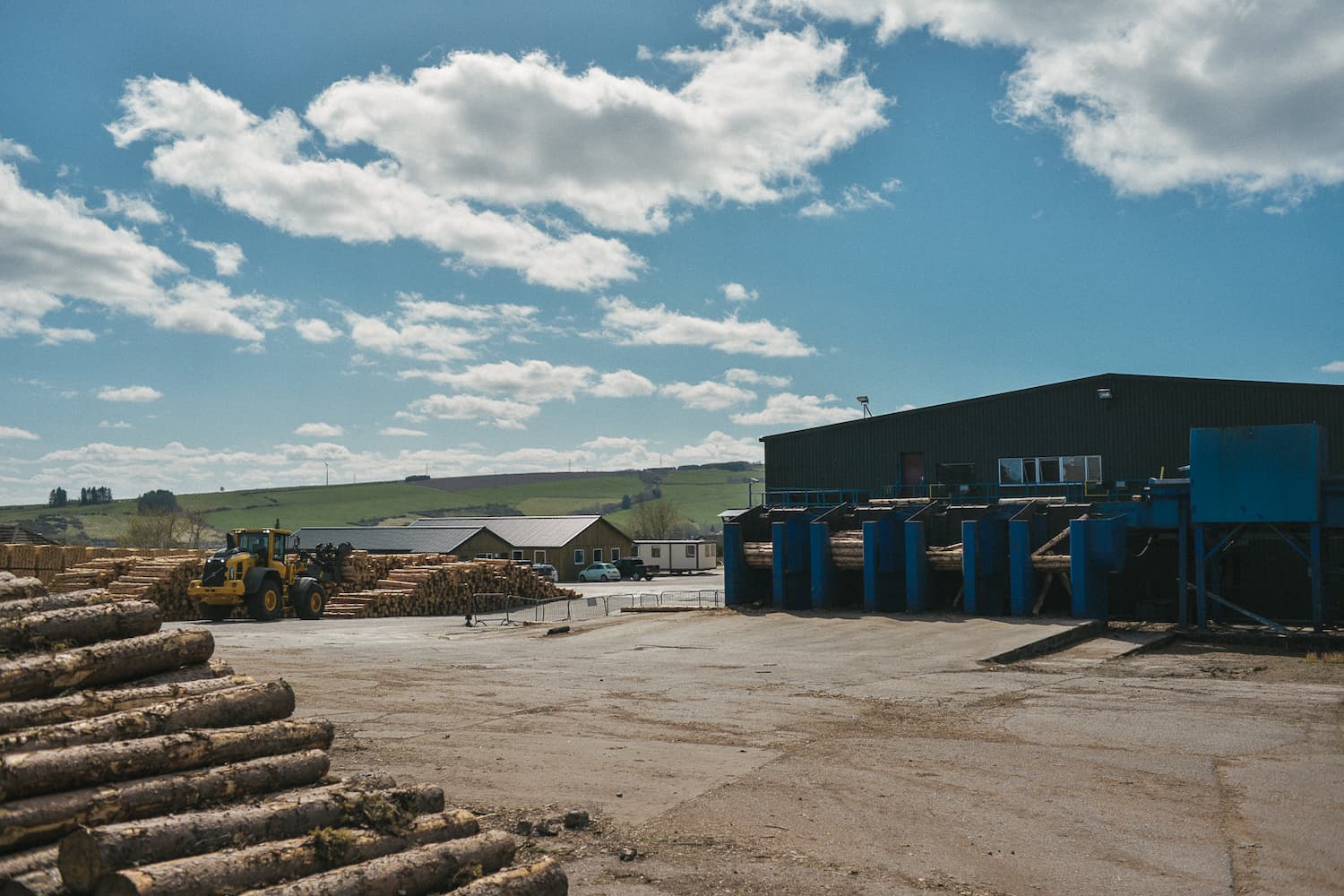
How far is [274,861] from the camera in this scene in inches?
247

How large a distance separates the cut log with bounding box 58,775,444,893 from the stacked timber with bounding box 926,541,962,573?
21541 millimetres

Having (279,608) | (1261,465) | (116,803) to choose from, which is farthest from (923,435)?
(116,803)

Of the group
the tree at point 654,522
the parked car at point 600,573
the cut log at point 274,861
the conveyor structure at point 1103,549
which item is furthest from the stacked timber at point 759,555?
the tree at point 654,522

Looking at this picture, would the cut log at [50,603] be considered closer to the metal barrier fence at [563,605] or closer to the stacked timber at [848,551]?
the stacked timber at [848,551]

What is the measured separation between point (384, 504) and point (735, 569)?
502 feet

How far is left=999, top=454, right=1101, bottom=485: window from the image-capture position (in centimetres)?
3177

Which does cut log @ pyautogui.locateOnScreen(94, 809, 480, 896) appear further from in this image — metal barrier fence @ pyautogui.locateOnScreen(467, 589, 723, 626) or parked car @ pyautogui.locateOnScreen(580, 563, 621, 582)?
parked car @ pyautogui.locateOnScreen(580, 563, 621, 582)

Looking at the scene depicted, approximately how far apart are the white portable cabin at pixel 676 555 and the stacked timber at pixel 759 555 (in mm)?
39965

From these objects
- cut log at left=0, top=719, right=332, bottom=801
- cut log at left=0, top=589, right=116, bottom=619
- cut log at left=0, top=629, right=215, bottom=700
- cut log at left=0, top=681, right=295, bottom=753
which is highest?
cut log at left=0, top=589, right=116, bottom=619

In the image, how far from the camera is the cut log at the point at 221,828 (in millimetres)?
5824

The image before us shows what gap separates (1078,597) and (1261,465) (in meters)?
5.00

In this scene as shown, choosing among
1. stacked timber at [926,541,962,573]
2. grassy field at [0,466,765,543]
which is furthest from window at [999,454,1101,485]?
grassy field at [0,466,765,543]

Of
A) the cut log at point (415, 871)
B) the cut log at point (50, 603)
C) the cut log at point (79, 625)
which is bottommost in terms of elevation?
the cut log at point (415, 871)

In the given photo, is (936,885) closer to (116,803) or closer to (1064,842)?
(1064,842)
